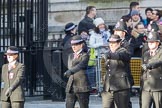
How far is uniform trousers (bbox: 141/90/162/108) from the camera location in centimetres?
1285

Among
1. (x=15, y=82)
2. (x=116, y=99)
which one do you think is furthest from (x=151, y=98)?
(x=15, y=82)

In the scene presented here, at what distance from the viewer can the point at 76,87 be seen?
13.4 metres

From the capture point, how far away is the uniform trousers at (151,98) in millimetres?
12852

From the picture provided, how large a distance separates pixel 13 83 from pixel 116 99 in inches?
83.0

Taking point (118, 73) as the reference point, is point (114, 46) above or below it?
above

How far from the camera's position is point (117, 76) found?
12969mm

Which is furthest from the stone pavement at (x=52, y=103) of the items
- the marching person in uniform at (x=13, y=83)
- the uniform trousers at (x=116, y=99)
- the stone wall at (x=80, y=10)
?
the stone wall at (x=80, y=10)

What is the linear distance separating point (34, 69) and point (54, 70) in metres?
0.72

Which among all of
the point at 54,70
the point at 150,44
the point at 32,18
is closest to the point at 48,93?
the point at 54,70

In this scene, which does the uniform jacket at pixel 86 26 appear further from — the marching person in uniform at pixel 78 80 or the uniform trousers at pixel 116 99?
the uniform trousers at pixel 116 99

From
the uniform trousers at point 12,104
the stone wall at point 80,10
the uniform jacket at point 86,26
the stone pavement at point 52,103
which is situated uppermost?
the stone wall at point 80,10

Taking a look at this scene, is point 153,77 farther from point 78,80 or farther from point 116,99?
point 78,80

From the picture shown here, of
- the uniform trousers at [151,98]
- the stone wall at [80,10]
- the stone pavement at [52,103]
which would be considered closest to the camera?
the uniform trousers at [151,98]

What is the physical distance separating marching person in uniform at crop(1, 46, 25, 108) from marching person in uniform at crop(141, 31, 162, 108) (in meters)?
2.49
